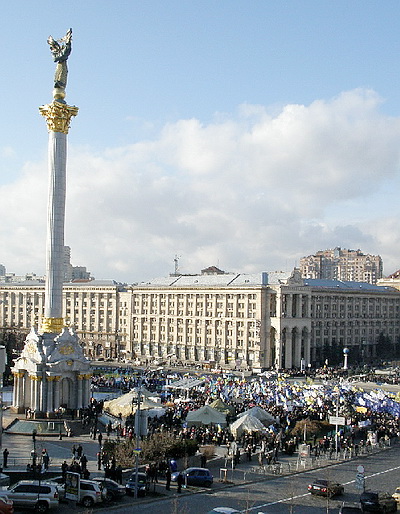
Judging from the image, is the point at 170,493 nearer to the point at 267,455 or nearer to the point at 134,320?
the point at 267,455

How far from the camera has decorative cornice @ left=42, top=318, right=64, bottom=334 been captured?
52.4 metres

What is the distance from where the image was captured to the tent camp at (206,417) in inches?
1815

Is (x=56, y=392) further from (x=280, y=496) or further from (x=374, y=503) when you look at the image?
(x=374, y=503)

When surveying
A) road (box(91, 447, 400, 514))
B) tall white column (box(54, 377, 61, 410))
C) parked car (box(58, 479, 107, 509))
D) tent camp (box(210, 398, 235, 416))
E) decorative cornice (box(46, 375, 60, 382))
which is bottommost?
road (box(91, 447, 400, 514))

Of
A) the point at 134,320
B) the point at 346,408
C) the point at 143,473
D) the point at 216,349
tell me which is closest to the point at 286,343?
the point at 216,349

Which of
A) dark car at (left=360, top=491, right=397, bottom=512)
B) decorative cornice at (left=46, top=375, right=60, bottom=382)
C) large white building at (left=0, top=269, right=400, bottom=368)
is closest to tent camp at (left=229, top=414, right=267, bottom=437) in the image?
dark car at (left=360, top=491, right=397, bottom=512)

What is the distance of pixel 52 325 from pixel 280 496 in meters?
25.8

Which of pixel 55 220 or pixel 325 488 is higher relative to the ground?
pixel 55 220

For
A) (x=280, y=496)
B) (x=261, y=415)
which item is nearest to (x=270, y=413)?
(x=261, y=415)

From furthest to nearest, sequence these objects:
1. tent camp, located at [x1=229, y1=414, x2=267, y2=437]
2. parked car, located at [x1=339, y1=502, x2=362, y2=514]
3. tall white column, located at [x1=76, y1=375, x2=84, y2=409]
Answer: tall white column, located at [x1=76, y1=375, x2=84, y2=409]
tent camp, located at [x1=229, y1=414, x2=267, y2=437]
parked car, located at [x1=339, y1=502, x2=362, y2=514]

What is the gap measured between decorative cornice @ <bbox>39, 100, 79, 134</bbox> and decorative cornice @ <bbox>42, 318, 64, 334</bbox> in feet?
47.0

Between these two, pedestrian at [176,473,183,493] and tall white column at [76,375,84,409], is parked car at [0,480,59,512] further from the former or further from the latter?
tall white column at [76,375,84,409]

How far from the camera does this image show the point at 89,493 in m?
29.1

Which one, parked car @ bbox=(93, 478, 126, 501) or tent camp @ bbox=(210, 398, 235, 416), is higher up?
tent camp @ bbox=(210, 398, 235, 416)
